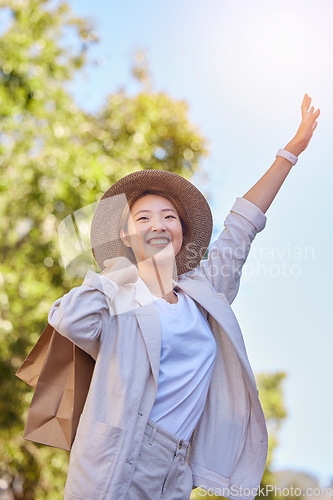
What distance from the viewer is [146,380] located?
1.56 meters

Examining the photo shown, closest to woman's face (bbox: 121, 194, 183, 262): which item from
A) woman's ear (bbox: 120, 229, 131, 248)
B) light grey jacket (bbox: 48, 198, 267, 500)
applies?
woman's ear (bbox: 120, 229, 131, 248)

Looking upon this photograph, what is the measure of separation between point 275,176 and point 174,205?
38 cm

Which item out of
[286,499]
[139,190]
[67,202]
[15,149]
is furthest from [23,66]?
[286,499]

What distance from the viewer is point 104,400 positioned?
5.07 feet

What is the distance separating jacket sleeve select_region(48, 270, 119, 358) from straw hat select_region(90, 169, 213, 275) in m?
0.38

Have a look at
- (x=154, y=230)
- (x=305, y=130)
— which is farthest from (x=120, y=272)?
(x=305, y=130)

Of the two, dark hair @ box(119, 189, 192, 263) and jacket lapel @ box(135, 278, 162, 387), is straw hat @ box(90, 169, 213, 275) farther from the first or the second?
jacket lapel @ box(135, 278, 162, 387)

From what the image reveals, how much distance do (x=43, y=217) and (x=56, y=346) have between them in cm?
420

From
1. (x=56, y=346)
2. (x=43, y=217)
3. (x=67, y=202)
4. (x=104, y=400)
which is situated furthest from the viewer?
(x=43, y=217)

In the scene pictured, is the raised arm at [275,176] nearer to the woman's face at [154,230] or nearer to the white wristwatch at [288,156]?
the white wristwatch at [288,156]

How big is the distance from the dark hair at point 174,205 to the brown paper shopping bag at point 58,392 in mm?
420

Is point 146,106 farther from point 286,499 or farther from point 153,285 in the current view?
point 286,499

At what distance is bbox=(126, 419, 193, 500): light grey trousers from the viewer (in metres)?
1.49

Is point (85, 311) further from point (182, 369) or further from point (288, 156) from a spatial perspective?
point (288, 156)
